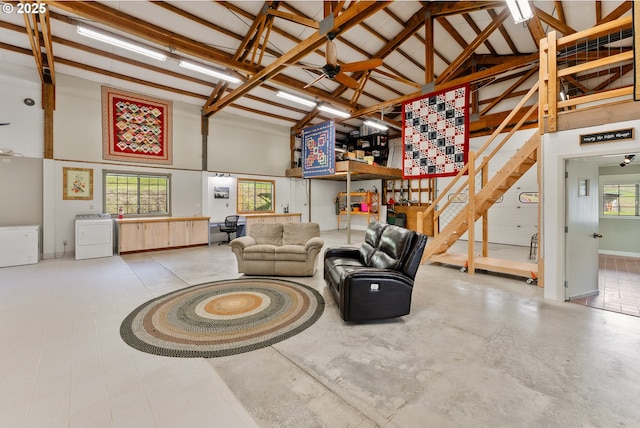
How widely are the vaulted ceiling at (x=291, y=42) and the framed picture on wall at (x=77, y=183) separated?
85.8 inches

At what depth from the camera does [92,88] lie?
6793 mm

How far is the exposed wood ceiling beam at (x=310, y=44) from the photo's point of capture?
157 inches

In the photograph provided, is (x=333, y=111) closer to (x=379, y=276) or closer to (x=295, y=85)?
(x=295, y=85)

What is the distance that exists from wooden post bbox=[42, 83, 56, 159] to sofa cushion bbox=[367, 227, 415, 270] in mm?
7864

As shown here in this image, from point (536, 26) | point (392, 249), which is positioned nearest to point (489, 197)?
point (392, 249)

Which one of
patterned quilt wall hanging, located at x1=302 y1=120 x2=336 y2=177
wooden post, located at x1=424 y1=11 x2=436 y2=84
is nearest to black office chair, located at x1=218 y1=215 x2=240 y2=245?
patterned quilt wall hanging, located at x1=302 y1=120 x2=336 y2=177

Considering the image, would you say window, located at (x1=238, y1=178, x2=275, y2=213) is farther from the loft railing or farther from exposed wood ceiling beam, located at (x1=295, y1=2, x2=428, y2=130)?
the loft railing

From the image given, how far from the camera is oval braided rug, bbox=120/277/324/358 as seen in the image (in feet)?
8.17

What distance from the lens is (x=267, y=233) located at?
510cm

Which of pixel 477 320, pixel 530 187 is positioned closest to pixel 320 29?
pixel 477 320

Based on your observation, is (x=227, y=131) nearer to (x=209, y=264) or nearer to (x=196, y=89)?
(x=196, y=89)

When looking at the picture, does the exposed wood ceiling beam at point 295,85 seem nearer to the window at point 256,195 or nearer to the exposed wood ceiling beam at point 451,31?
the exposed wood ceiling beam at point 451,31

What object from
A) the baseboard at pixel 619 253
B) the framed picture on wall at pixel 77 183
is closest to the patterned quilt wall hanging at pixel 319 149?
the framed picture on wall at pixel 77 183

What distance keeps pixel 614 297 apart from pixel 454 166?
3256 mm
